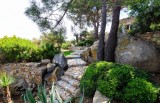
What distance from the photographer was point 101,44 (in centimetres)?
1053

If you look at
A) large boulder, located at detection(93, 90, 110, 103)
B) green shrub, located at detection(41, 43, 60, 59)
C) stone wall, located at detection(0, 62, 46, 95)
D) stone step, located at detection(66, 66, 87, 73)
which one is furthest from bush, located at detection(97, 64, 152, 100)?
green shrub, located at detection(41, 43, 60, 59)

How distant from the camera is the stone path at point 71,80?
8.59 metres

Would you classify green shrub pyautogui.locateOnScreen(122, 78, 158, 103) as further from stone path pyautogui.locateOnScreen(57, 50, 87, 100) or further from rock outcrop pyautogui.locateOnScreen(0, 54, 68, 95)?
rock outcrop pyautogui.locateOnScreen(0, 54, 68, 95)

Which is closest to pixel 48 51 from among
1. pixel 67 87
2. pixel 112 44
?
pixel 67 87

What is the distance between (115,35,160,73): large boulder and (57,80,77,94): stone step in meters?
2.29

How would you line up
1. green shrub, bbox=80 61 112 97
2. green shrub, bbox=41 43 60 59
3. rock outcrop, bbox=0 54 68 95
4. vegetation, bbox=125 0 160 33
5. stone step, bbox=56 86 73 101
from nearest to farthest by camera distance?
1. green shrub, bbox=80 61 112 97
2. stone step, bbox=56 86 73 101
3. vegetation, bbox=125 0 160 33
4. rock outcrop, bbox=0 54 68 95
5. green shrub, bbox=41 43 60 59

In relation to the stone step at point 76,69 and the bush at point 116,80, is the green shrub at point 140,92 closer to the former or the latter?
the bush at point 116,80

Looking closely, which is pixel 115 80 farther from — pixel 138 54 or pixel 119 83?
pixel 138 54

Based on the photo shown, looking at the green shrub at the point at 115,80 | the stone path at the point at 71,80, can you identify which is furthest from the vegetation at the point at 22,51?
the green shrub at the point at 115,80

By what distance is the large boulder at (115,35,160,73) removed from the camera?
9.45 m

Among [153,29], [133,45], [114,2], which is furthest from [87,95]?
[153,29]

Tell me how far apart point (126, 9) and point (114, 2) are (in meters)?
2.26

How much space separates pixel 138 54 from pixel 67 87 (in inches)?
119

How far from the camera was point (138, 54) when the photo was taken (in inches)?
377
